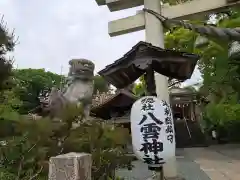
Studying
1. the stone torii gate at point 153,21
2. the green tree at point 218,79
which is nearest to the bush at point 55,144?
the stone torii gate at point 153,21

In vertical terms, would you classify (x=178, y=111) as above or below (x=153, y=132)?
above

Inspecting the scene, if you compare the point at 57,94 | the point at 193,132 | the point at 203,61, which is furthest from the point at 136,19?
the point at 193,132

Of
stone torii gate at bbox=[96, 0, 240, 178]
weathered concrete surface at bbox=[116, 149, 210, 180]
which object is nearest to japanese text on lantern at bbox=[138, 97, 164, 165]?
stone torii gate at bbox=[96, 0, 240, 178]

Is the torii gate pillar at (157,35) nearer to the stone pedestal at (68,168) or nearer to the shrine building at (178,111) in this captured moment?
the stone pedestal at (68,168)

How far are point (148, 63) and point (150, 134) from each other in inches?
43.8

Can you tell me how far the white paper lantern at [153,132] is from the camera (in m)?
4.73

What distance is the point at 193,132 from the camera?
717 inches

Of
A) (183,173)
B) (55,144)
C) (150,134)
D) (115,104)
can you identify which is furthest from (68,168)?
(115,104)

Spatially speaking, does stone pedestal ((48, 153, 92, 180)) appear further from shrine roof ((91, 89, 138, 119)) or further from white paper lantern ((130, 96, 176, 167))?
shrine roof ((91, 89, 138, 119))

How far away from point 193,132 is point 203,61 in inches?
167

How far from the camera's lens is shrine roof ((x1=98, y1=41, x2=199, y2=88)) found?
507 cm

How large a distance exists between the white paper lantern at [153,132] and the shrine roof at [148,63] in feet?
1.97

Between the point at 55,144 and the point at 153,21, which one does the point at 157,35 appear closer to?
the point at 153,21

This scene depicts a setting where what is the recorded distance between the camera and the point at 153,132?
4.76m
